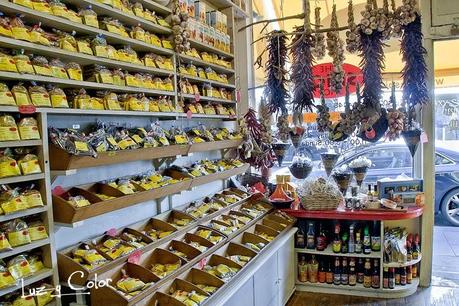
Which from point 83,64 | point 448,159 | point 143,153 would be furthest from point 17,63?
point 448,159

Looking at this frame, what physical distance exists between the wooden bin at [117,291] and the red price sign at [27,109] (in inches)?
34.8

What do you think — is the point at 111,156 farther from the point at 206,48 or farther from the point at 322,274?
the point at 322,274

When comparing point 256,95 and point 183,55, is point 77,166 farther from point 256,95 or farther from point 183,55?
point 256,95

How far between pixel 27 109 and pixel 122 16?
0.94 meters

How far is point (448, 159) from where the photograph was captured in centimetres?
466

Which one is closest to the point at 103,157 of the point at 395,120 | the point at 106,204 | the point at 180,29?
the point at 106,204

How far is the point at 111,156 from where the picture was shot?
2211 millimetres

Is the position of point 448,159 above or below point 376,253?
above

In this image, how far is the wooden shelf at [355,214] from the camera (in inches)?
146

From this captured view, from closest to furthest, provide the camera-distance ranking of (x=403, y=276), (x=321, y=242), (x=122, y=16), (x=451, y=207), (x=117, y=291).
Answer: (x=117, y=291), (x=122, y=16), (x=403, y=276), (x=321, y=242), (x=451, y=207)

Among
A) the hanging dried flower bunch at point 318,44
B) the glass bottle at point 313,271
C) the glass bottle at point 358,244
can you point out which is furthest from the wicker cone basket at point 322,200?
the hanging dried flower bunch at point 318,44

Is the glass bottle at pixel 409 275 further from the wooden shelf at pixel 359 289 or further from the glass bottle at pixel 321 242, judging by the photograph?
the glass bottle at pixel 321 242

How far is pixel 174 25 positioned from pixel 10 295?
2.01 m

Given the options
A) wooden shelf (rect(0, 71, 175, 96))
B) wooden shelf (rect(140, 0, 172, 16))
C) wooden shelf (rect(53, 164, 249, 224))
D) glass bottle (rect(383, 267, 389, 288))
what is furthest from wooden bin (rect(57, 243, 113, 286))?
glass bottle (rect(383, 267, 389, 288))
